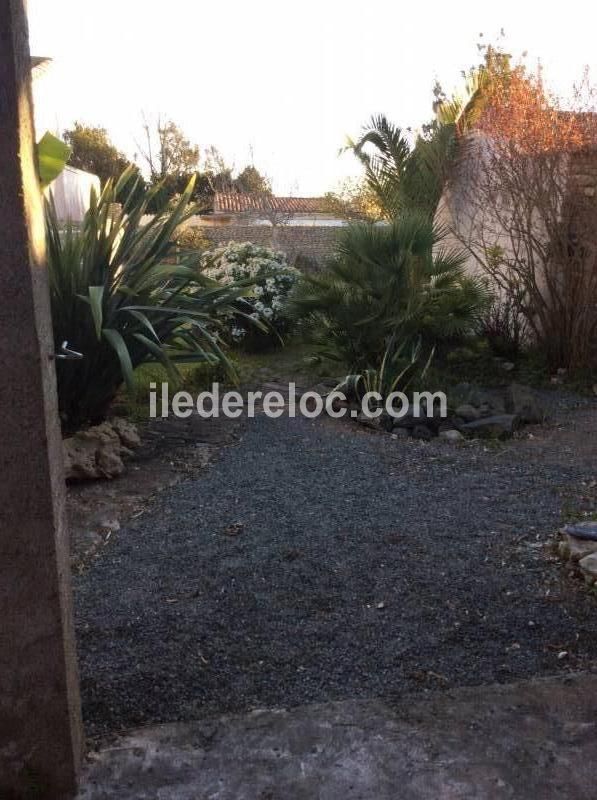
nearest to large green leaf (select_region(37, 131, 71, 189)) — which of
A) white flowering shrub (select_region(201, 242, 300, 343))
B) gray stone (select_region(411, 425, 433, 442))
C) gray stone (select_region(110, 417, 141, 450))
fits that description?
gray stone (select_region(110, 417, 141, 450))

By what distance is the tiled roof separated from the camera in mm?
23688

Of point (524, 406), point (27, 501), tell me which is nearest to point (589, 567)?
point (27, 501)

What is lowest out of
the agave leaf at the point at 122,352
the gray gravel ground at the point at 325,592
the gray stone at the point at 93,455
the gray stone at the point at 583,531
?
the gray gravel ground at the point at 325,592

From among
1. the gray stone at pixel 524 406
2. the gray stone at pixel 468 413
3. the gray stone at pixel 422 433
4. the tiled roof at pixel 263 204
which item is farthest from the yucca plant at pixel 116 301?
the tiled roof at pixel 263 204

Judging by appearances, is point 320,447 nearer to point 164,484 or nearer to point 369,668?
point 164,484

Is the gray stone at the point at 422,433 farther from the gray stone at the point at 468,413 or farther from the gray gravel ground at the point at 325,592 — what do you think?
the gray gravel ground at the point at 325,592

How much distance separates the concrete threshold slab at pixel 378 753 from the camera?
210 cm

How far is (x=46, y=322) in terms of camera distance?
196 centimetres

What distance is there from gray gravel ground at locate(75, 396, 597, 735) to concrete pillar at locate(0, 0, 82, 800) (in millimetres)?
419

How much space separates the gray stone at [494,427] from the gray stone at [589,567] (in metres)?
2.91

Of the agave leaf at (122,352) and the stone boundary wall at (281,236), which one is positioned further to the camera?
the stone boundary wall at (281,236)

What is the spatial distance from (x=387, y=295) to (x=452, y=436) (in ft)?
5.66

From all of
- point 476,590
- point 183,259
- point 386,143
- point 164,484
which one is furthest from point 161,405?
point 386,143

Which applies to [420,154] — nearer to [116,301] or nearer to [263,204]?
[116,301]
